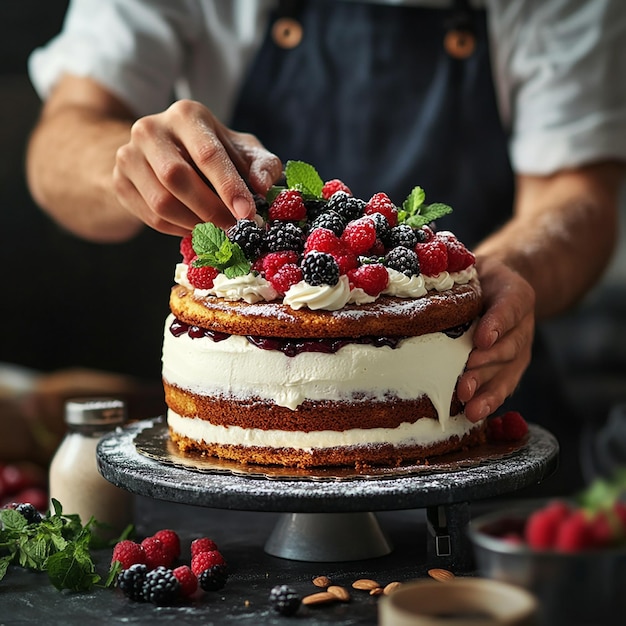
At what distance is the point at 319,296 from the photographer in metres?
1.75

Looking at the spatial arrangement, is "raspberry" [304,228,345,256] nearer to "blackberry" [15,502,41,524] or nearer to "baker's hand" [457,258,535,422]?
"baker's hand" [457,258,535,422]

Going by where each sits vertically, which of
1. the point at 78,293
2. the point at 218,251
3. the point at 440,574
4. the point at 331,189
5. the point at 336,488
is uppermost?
the point at 331,189

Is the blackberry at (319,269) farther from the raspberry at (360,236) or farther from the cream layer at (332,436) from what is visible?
the cream layer at (332,436)

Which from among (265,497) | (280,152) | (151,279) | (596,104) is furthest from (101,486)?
(151,279)

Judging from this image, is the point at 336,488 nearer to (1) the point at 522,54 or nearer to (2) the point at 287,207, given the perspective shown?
(2) the point at 287,207

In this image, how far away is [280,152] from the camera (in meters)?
3.05

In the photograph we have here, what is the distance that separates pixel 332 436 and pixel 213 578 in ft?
1.09

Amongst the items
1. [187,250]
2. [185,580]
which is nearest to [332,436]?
[185,580]

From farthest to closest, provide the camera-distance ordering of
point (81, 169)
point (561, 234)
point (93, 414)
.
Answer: point (561, 234), point (81, 169), point (93, 414)

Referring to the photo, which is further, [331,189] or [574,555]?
[331,189]

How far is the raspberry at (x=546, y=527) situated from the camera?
1021mm

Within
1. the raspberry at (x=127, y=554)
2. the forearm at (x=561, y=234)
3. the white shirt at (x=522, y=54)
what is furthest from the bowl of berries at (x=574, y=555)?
the white shirt at (x=522, y=54)

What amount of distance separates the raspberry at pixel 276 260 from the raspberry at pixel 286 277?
0.01 m

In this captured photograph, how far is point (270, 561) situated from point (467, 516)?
395mm
